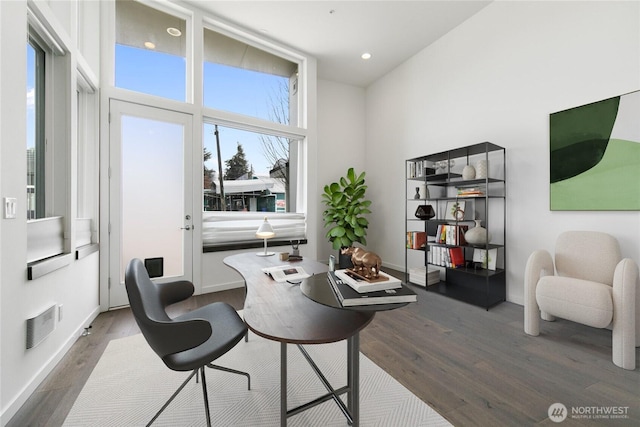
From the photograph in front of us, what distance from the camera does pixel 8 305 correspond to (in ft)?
4.79

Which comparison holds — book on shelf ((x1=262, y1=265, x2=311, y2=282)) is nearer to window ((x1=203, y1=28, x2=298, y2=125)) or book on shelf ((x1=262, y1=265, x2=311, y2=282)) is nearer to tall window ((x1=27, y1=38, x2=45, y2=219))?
tall window ((x1=27, y1=38, x2=45, y2=219))

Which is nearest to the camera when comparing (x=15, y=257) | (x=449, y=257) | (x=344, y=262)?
(x=15, y=257)

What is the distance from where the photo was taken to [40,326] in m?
1.70

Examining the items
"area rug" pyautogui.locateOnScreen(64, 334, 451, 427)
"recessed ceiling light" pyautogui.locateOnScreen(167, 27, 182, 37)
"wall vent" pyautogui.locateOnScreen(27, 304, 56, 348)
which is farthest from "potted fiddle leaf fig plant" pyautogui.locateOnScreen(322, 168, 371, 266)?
"wall vent" pyautogui.locateOnScreen(27, 304, 56, 348)

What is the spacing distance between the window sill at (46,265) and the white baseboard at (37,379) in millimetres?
630

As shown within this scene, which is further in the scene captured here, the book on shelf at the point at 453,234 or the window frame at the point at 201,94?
the book on shelf at the point at 453,234

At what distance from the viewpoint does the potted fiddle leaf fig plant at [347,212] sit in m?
4.56

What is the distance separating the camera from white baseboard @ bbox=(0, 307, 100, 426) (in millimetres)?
1428

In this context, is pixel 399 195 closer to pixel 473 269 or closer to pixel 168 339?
pixel 473 269

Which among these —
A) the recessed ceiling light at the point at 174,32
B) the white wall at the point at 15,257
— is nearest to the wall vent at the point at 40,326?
the white wall at the point at 15,257

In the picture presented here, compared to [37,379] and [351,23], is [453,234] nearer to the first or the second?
[351,23]

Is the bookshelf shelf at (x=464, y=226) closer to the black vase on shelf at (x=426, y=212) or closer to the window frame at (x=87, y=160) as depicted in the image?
the black vase on shelf at (x=426, y=212)

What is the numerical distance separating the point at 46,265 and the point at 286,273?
61.9 inches

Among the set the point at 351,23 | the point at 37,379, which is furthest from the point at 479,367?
the point at 351,23
